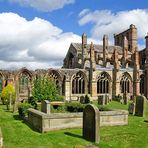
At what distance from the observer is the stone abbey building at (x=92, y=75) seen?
43000mm

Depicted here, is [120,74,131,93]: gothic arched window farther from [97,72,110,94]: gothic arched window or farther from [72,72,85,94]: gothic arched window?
[72,72,85,94]: gothic arched window

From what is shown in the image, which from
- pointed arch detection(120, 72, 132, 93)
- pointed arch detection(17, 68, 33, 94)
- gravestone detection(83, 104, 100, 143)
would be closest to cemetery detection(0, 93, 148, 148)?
gravestone detection(83, 104, 100, 143)

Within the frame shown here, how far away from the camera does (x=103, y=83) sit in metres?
48.3

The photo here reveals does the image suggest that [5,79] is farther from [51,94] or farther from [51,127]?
[51,127]

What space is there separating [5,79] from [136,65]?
22.4 m

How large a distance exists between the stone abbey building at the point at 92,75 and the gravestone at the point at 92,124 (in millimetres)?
26971

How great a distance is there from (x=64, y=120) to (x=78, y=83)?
3026 centimetres

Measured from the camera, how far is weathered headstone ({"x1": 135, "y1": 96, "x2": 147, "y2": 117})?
21672 mm

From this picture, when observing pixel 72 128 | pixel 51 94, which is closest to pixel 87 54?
pixel 51 94

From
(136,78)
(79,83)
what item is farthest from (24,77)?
(136,78)

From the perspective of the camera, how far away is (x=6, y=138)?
45.9 ft

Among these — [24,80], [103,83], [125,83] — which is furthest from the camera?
[125,83]

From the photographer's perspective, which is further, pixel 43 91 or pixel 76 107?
pixel 43 91

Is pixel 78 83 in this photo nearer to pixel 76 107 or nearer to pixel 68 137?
pixel 76 107
